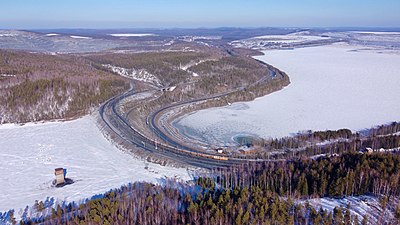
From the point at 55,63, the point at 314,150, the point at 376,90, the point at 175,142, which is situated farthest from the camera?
the point at 55,63

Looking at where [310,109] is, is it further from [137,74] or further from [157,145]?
[137,74]

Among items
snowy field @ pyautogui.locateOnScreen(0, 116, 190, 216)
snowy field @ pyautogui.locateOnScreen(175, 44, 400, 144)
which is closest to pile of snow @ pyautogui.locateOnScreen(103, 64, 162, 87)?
snowy field @ pyautogui.locateOnScreen(175, 44, 400, 144)

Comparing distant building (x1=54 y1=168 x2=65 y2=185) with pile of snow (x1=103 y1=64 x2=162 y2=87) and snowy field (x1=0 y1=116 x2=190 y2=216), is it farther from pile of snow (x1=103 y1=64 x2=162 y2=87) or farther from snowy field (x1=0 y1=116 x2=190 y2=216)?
pile of snow (x1=103 y1=64 x2=162 y2=87)

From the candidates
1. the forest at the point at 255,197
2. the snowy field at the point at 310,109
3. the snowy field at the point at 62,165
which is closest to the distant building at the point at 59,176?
the snowy field at the point at 62,165

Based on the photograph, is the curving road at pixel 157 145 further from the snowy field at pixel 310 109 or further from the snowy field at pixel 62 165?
the snowy field at pixel 310 109

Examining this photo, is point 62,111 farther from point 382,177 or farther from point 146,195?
point 382,177

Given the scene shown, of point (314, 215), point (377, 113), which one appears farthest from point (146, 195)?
point (377, 113)
